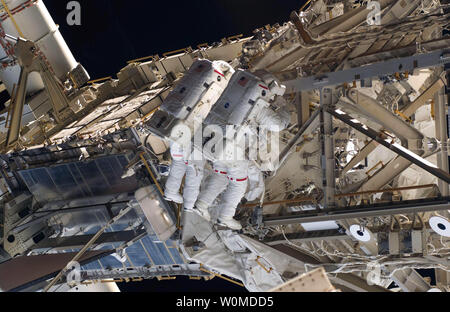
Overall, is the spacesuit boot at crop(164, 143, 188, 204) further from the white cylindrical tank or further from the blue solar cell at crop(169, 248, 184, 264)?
the white cylindrical tank

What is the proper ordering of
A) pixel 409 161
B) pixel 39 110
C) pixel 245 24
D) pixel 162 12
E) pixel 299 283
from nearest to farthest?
1. pixel 299 283
2. pixel 409 161
3. pixel 39 110
4. pixel 245 24
5. pixel 162 12

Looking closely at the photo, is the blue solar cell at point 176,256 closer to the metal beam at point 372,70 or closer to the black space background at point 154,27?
the metal beam at point 372,70

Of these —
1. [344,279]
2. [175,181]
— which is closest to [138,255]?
[175,181]

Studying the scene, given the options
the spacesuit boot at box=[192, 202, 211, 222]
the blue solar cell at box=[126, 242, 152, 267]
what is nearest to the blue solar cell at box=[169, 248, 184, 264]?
the blue solar cell at box=[126, 242, 152, 267]

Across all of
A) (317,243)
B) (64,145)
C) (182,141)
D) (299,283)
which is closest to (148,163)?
(182,141)

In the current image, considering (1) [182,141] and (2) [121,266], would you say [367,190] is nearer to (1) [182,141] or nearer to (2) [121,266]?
(1) [182,141]

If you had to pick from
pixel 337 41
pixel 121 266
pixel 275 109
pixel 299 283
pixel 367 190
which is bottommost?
pixel 121 266

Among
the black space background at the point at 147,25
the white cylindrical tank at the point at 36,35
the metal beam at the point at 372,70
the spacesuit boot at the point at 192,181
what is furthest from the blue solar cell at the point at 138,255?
the black space background at the point at 147,25
